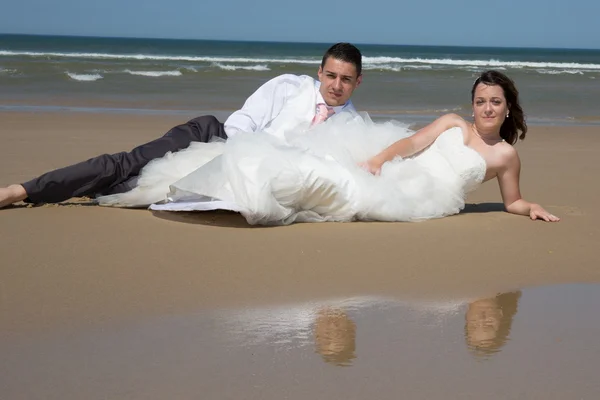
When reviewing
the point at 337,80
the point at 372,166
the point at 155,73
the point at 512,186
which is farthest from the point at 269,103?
the point at 155,73

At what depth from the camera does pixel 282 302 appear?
3254 millimetres

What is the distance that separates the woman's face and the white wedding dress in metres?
0.18

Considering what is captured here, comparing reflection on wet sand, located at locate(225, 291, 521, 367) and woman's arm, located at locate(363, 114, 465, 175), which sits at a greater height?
woman's arm, located at locate(363, 114, 465, 175)

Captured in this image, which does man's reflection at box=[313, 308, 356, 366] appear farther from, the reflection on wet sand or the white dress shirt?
the white dress shirt

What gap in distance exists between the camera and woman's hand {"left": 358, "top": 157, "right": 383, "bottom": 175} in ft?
15.6

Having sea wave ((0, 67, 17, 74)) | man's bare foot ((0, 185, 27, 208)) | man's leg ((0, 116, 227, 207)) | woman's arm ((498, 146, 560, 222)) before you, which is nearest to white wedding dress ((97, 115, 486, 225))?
man's leg ((0, 116, 227, 207))

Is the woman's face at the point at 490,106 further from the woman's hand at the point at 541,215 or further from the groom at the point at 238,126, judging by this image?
the groom at the point at 238,126

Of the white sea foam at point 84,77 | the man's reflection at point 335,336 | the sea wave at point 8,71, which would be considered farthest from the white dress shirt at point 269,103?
the sea wave at point 8,71

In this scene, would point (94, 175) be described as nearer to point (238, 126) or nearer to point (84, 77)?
point (238, 126)

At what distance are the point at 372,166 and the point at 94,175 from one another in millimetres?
1707

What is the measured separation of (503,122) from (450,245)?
1.26 m

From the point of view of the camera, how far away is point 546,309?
Result: 3283mm

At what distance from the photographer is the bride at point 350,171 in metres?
4.36

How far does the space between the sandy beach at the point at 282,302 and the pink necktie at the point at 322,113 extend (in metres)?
0.84
